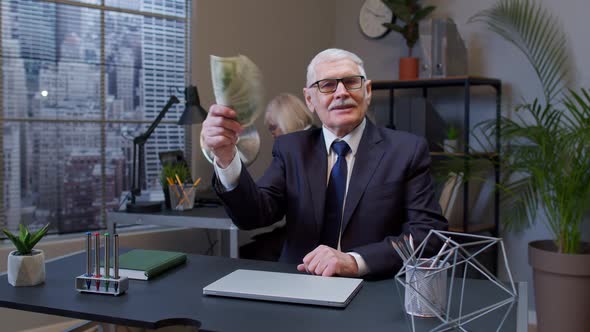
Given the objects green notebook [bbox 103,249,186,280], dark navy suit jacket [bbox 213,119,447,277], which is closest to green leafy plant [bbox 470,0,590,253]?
dark navy suit jacket [bbox 213,119,447,277]

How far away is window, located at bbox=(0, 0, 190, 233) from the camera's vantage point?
2.94 m

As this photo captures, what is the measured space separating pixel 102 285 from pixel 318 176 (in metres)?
0.79

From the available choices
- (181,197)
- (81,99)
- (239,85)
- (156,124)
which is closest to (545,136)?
(181,197)

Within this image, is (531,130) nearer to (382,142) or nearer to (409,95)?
(409,95)

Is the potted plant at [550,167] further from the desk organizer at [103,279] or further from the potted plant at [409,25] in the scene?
the desk organizer at [103,279]

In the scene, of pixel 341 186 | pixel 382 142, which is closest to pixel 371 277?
pixel 341 186

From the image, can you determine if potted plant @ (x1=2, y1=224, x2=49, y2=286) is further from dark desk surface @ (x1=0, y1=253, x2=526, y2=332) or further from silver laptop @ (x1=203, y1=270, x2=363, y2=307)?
silver laptop @ (x1=203, y1=270, x2=363, y2=307)

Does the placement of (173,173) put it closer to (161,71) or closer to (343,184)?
(161,71)

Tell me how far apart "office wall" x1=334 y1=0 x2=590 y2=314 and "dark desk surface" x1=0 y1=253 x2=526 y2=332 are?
2.48 m

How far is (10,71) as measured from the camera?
290cm

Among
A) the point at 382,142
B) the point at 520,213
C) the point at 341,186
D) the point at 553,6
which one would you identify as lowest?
the point at 520,213

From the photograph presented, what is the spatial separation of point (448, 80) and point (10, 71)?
93.3 inches

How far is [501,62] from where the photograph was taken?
376cm

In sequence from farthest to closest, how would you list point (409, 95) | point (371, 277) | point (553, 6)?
1. point (409, 95)
2. point (553, 6)
3. point (371, 277)
